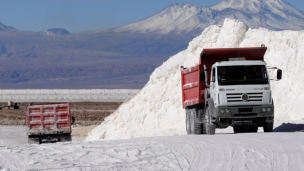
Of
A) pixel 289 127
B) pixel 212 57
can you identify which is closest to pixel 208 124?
pixel 212 57

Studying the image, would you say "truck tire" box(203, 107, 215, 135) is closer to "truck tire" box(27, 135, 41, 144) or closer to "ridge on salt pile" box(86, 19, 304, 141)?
"ridge on salt pile" box(86, 19, 304, 141)

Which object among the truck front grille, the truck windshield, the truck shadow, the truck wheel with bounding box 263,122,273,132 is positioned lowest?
the truck shadow

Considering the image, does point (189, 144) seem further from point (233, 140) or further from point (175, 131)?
point (175, 131)

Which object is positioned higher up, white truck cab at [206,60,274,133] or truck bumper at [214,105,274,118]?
white truck cab at [206,60,274,133]

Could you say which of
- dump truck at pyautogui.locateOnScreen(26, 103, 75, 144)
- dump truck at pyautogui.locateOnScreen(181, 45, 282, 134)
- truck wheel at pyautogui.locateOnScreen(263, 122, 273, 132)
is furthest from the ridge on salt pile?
dump truck at pyautogui.locateOnScreen(181, 45, 282, 134)

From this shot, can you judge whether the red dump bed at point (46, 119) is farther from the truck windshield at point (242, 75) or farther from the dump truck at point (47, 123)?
the truck windshield at point (242, 75)

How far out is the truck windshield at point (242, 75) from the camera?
15945mm

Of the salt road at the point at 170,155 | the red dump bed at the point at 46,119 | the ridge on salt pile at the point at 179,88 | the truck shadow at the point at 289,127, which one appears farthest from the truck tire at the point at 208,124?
the red dump bed at the point at 46,119

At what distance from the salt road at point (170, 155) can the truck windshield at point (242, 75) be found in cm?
209

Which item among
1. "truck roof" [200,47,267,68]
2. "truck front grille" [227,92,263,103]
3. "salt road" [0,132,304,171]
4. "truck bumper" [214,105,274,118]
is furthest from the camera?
"truck roof" [200,47,267,68]

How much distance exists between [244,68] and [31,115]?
422 inches

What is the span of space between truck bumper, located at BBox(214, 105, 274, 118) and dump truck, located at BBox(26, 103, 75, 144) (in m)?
8.55

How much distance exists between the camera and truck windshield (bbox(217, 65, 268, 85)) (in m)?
15.9

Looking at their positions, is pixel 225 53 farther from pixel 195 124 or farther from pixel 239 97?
pixel 195 124
